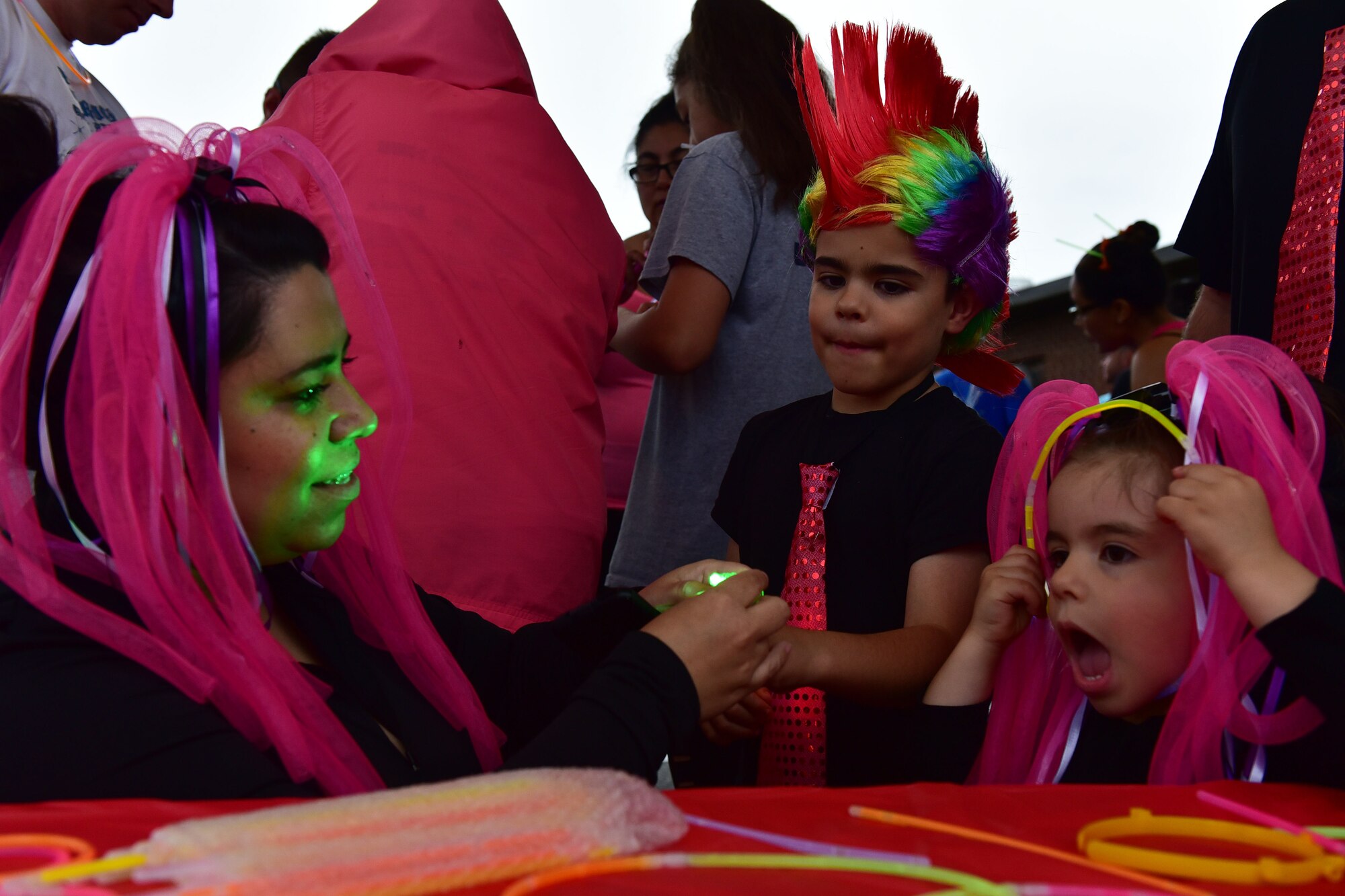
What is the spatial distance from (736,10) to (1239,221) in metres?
1.01

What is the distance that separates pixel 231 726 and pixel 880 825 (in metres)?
0.57

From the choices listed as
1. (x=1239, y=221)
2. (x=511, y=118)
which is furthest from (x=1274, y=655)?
(x=511, y=118)

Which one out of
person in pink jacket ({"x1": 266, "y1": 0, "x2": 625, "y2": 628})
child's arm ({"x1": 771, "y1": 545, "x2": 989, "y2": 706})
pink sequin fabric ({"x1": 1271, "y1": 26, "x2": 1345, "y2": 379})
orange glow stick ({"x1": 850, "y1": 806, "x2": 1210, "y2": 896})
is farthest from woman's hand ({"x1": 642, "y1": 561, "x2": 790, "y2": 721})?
pink sequin fabric ({"x1": 1271, "y1": 26, "x2": 1345, "y2": 379})

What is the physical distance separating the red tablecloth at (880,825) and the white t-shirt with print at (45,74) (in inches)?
59.3

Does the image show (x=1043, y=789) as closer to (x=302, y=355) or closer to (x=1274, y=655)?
(x=1274, y=655)

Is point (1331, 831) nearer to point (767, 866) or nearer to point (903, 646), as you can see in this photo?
point (767, 866)

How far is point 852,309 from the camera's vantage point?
6.09 feet

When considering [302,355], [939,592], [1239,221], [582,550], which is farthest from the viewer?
[582,550]

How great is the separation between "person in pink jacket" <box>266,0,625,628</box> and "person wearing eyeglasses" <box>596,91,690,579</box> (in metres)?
0.47

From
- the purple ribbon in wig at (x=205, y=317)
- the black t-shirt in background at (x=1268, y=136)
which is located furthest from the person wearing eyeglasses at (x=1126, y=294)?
the purple ribbon in wig at (x=205, y=317)

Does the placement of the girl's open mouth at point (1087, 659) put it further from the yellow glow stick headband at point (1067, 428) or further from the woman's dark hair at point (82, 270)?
the woman's dark hair at point (82, 270)

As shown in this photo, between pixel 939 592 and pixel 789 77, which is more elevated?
pixel 789 77

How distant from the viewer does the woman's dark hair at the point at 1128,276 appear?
4.48 meters

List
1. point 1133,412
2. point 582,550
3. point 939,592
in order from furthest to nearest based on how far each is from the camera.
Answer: point 582,550 → point 939,592 → point 1133,412
